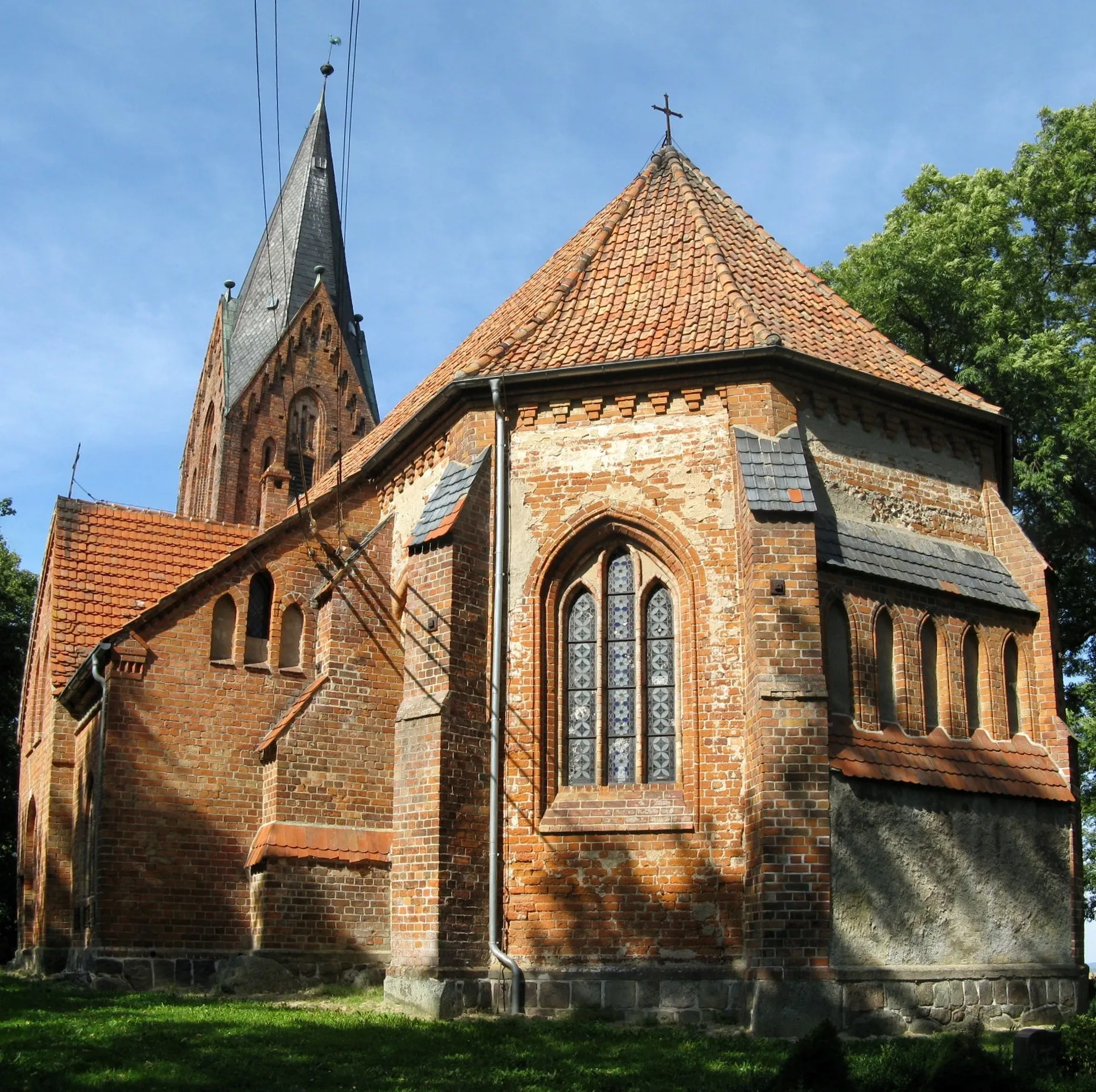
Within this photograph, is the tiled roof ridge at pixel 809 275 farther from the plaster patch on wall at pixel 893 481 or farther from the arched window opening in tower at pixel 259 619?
the arched window opening in tower at pixel 259 619

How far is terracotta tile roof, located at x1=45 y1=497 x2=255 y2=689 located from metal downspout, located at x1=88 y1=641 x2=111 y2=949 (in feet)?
7.12

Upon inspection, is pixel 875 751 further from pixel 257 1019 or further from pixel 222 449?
pixel 222 449

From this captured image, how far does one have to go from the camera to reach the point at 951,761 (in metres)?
13.3

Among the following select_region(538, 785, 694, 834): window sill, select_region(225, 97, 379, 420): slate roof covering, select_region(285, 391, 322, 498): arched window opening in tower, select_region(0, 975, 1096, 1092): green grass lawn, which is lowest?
select_region(0, 975, 1096, 1092): green grass lawn

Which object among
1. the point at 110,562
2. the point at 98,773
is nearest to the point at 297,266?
the point at 110,562

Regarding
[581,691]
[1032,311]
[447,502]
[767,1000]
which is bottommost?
[767,1000]

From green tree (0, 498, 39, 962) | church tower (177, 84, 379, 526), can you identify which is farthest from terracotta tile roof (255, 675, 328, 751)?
green tree (0, 498, 39, 962)

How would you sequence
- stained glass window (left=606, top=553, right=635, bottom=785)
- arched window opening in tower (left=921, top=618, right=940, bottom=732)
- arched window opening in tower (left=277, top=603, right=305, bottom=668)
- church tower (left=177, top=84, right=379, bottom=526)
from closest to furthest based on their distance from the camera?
stained glass window (left=606, top=553, right=635, bottom=785) < arched window opening in tower (left=921, top=618, right=940, bottom=732) < arched window opening in tower (left=277, top=603, right=305, bottom=668) < church tower (left=177, top=84, right=379, bottom=526)

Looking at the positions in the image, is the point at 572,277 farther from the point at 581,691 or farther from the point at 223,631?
the point at 223,631

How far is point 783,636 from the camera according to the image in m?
12.5

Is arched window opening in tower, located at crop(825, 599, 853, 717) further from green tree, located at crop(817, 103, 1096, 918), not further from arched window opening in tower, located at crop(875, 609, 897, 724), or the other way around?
green tree, located at crop(817, 103, 1096, 918)

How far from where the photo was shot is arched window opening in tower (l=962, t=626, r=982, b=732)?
555 inches

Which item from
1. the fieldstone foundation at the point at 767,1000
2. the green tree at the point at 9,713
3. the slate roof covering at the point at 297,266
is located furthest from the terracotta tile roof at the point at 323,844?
the slate roof covering at the point at 297,266

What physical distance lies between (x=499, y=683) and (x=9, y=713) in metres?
20.7
